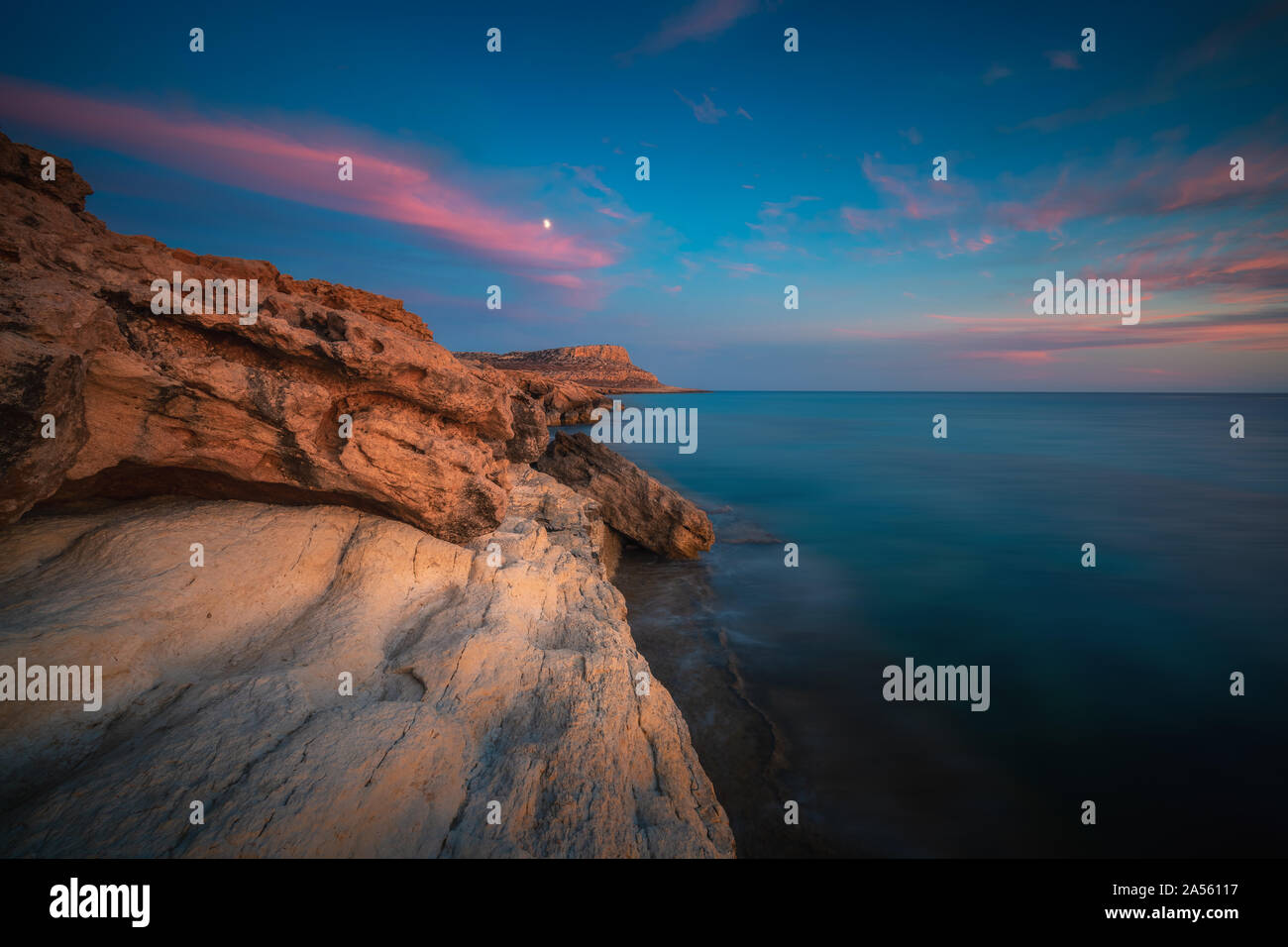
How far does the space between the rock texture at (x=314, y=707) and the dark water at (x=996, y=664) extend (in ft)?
8.91

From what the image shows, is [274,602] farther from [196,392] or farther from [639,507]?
[639,507]

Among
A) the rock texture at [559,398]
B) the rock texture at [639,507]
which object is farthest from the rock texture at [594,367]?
the rock texture at [639,507]

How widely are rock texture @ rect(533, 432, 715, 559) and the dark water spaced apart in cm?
74

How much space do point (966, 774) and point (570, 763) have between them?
6088 mm

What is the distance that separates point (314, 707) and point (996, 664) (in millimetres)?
11299

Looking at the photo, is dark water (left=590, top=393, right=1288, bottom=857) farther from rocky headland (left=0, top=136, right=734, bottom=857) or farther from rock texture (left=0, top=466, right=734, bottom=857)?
rocky headland (left=0, top=136, right=734, bottom=857)

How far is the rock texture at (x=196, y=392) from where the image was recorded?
146 inches

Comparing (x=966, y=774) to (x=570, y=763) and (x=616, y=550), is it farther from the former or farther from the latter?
(x=616, y=550)

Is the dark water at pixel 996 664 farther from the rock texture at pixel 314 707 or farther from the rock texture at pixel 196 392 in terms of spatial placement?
the rock texture at pixel 196 392

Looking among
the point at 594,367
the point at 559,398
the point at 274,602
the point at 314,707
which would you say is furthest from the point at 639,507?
the point at 594,367

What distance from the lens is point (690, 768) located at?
17.2 feet

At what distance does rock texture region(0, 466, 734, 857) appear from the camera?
301cm

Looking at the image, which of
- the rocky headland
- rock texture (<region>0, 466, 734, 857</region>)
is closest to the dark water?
rock texture (<region>0, 466, 734, 857</region>)
